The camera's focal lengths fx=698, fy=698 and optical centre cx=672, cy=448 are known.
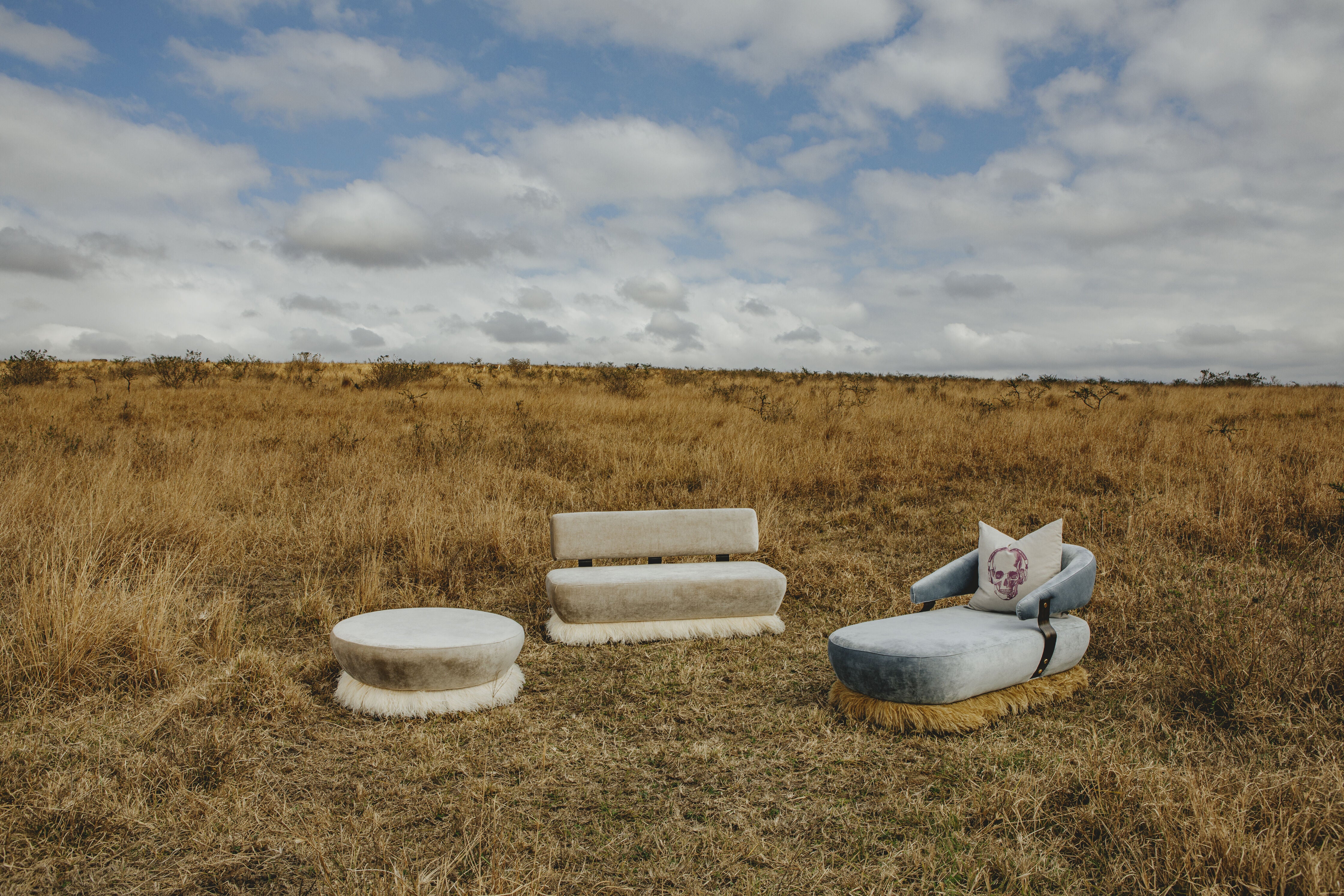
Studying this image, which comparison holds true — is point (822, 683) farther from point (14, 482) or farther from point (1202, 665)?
point (14, 482)

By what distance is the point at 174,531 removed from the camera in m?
6.09

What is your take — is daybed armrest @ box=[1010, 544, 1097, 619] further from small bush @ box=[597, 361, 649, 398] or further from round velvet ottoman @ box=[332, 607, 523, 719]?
small bush @ box=[597, 361, 649, 398]

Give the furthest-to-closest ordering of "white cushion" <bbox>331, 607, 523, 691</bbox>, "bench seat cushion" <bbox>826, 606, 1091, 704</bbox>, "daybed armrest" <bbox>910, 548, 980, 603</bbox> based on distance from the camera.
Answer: "daybed armrest" <bbox>910, 548, 980, 603</bbox>, "white cushion" <bbox>331, 607, 523, 691</bbox>, "bench seat cushion" <bbox>826, 606, 1091, 704</bbox>

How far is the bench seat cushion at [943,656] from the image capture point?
3.37 meters

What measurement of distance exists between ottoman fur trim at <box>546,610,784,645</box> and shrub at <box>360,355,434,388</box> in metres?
16.3

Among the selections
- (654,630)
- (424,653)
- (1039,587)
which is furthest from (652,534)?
(1039,587)

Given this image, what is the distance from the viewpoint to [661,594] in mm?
4766

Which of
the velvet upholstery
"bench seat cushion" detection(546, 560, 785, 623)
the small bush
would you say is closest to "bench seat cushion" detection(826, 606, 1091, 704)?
the velvet upholstery

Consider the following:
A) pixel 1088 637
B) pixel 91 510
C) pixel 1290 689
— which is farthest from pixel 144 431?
pixel 1290 689

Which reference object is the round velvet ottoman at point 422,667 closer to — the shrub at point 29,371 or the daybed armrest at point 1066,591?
the daybed armrest at point 1066,591

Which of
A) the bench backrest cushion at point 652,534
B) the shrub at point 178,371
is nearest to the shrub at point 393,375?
the shrub at point 178,371

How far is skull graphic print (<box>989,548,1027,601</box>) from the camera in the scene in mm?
4043

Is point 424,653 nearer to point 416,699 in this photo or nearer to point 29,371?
point 416,699

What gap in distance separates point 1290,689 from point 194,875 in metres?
4.90
